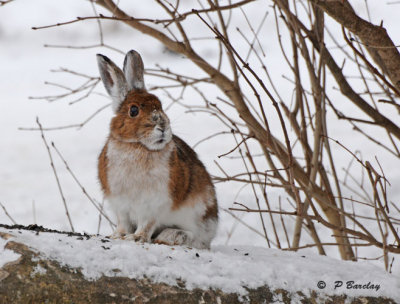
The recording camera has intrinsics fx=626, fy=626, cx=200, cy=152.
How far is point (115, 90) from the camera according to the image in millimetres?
3881

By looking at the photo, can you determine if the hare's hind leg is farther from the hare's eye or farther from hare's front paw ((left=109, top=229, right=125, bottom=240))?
the hare's eye

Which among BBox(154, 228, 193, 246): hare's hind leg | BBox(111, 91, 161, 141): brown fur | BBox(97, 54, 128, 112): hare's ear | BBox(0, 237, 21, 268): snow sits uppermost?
BBox(97, 54, 128, 112): hare's ear

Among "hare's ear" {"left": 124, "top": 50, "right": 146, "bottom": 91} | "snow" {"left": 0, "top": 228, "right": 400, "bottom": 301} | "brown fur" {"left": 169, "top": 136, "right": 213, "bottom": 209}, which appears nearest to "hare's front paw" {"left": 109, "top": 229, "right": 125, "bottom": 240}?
"snow" {"left": 0, "top": 228, "right": 400, "bottom": 301}

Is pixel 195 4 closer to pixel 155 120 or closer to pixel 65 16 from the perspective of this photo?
pixel 65 16

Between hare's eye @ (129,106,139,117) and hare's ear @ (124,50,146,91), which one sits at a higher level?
hare's ear @ (124,50,146,91)

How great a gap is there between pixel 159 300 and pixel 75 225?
434 cm

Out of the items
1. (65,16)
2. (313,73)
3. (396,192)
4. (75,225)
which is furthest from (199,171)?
(65,16)

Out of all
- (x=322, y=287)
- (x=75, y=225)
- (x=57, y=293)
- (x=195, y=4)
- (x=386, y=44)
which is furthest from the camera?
(x=195, y=4)

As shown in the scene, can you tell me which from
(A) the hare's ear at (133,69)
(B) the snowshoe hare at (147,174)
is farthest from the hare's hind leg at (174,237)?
(A) the hare's ear at (133,69)

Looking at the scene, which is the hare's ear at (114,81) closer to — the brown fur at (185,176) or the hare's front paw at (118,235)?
the brown fur at (185,176)

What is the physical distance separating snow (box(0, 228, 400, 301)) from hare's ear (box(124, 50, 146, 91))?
1.01 metres

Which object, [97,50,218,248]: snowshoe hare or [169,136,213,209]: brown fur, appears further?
[169,136,213,209]: brown fur

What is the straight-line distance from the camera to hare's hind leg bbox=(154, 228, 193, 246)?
380 centimetres

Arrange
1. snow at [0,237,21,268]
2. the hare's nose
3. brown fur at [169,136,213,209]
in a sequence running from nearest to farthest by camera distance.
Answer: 1. snow at [0,237,21,268]
2. the hare's nose
3. brown fur at [169,136,213,209]
